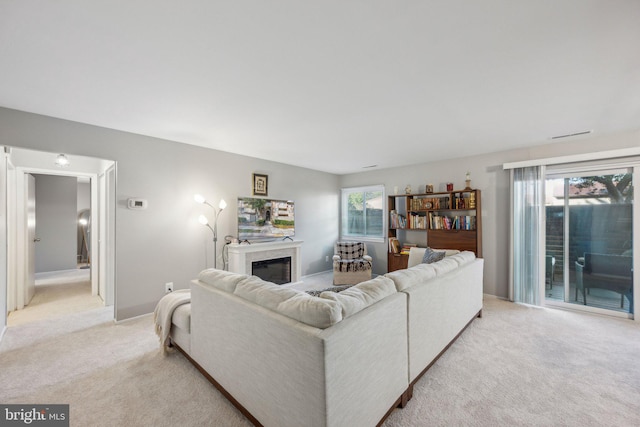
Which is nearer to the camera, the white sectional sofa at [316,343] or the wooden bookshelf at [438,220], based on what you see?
the white sectional sofa at [316,343]

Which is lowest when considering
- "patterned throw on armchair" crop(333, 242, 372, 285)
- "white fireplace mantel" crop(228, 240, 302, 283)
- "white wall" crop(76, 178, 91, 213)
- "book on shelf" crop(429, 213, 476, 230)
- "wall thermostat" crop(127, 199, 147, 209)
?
"patterned throw on armchair" crop(333, 242, 372, 285)

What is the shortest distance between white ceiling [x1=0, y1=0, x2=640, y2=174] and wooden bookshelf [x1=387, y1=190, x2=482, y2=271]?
1507 mm

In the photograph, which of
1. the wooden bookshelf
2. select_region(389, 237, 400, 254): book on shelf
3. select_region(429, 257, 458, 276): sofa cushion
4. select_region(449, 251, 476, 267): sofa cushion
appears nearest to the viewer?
select_region(429, 257, 458, 276): sofa cushion

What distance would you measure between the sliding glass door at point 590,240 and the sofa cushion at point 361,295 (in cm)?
354

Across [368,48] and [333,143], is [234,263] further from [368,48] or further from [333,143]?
[368,48]

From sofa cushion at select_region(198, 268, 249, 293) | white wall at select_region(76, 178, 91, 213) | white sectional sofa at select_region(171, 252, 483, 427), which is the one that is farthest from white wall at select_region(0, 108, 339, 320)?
white wall at select_region(76, 178, 91, 213)

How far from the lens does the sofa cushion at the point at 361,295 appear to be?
142cm

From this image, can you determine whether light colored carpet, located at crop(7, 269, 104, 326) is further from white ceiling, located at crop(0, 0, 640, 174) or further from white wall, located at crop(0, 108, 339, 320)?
white ceiling, located at crop(0, 0, 640, 174)

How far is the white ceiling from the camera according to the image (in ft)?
4.55

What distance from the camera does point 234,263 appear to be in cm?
405

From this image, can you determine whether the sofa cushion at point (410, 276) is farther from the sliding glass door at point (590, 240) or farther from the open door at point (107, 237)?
the open door at point (107, 237)

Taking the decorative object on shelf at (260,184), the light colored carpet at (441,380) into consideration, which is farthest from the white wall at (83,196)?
the decorative object on shelf at (260,184)

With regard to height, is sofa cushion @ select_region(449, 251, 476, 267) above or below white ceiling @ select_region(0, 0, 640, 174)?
below

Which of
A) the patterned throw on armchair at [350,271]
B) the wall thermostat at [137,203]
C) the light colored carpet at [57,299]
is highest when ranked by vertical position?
the wall thermostat at [137,203]
